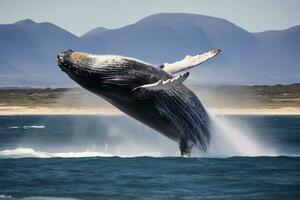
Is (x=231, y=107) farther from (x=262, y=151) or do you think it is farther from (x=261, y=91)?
(x=262, y=151)

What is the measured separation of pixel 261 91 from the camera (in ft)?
352

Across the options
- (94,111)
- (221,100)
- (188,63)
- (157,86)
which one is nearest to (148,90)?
(157,86)

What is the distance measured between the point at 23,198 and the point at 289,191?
500 centimetres

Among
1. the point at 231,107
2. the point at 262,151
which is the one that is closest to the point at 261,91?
the point at 231,107

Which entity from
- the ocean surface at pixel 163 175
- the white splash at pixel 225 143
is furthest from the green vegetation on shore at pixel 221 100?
the ocean surface at pixel 163 175

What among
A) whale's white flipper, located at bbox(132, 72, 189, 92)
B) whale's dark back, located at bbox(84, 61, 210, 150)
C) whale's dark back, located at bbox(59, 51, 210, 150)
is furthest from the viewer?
whale's dark back, located at bbox(84, 61, 210, 150)

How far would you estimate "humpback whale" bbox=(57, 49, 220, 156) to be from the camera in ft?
47.7

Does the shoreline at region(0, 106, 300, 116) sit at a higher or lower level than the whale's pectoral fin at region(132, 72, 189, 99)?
higher

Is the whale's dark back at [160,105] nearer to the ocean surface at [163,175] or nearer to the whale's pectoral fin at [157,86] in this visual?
the whale's pectoral fin at [157,86]

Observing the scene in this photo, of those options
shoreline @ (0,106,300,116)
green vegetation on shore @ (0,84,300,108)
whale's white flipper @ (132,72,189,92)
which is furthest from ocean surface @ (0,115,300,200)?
green vegetation on shore @ (0,84,300,108)

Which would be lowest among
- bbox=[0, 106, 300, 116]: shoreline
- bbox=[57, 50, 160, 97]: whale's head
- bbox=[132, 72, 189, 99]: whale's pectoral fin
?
bbox=[132, 72, 189, 99]: whale's pectoral fin

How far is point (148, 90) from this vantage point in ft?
48.2

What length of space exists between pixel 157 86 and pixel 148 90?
410mm

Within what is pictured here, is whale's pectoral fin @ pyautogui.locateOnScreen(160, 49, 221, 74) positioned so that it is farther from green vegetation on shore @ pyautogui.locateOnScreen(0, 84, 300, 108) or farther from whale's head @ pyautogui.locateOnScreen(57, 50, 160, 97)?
green vegetation on shore @ pyautogui.locateOnScreen(0, 84, 300, 108)
